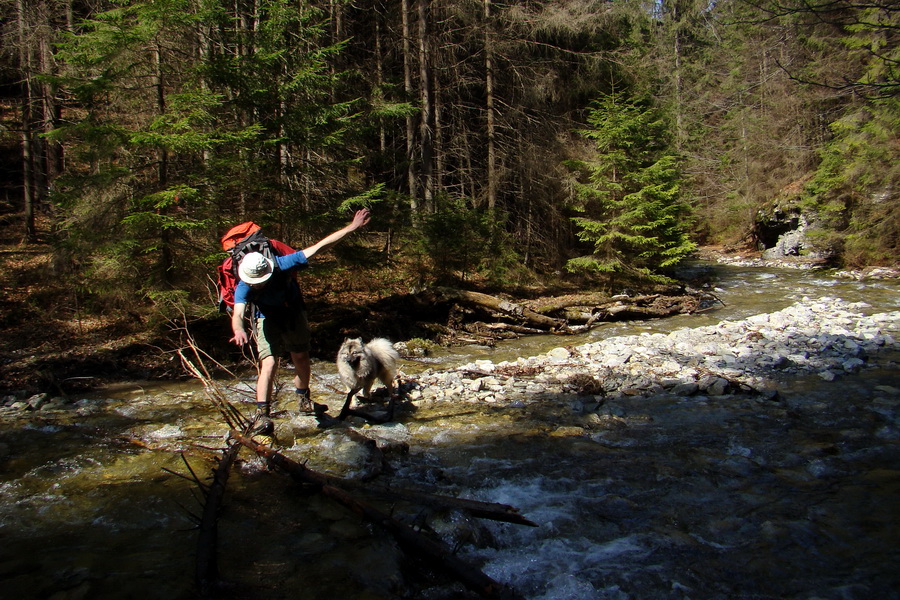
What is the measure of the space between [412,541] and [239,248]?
145 inches

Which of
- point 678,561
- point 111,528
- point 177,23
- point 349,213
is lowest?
point 678,561

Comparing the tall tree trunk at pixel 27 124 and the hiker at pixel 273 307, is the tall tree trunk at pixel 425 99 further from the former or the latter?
the tall tree trunk at pixel 27 124

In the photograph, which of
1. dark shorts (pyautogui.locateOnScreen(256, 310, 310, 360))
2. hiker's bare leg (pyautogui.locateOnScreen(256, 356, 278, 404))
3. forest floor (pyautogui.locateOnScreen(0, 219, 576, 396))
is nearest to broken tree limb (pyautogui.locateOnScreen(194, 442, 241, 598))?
hiker's bare leg (pyautogui.locateOnScreen(256, 356, 278, 404))

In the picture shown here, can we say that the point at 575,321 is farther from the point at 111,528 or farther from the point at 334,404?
the point at 111,528

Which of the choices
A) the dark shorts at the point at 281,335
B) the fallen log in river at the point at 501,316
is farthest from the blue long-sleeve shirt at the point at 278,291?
the fallen log in river at the point at 501,316

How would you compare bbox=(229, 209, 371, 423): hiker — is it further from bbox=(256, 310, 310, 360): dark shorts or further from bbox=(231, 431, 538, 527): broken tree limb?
bbox=(231, 431, 538, 527): broken tree limb

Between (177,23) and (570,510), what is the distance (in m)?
9.94

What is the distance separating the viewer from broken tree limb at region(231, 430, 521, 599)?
2805 millimetres

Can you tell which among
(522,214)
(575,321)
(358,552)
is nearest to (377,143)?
(522,214)

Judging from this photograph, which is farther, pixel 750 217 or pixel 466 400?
pixel 750 217

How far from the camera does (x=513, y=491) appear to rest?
14.7ft

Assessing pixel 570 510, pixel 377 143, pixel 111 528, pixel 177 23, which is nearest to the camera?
pixel 111 528

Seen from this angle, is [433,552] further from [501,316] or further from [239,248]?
[501,316]

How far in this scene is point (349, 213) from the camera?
1141cm
